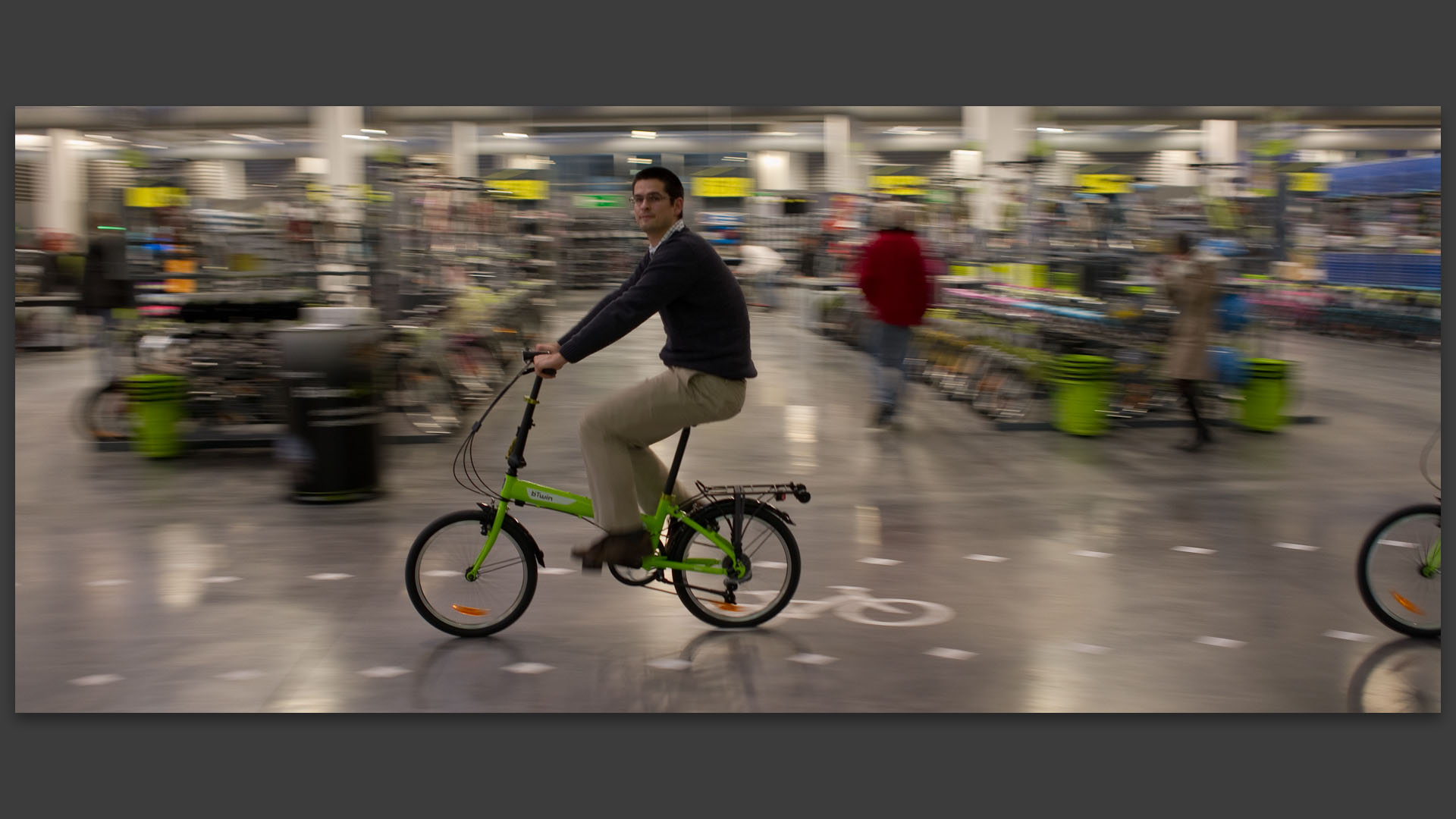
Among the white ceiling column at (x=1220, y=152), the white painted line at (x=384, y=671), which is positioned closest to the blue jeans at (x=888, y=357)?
the white ceiling column at (x=1220, y=152)

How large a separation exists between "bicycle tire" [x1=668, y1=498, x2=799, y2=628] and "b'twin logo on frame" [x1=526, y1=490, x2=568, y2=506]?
46 cm

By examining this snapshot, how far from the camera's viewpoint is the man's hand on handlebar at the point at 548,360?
458 centimetres

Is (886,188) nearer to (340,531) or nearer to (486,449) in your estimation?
(486,449)

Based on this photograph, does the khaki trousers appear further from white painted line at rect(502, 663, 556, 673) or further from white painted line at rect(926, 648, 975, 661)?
white painted line at rect(926, 648, 975, 661)

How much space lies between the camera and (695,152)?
42.5 feet

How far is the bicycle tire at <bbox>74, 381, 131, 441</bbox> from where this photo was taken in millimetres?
9680

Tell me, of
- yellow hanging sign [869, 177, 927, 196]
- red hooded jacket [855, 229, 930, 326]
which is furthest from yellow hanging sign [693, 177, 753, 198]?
red hooded jacket [855, 229, 930, 326]

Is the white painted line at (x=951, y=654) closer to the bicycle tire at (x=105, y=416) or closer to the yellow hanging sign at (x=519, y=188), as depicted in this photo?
the bicycle tire at (x=105, y=416)

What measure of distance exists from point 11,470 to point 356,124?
188 inches

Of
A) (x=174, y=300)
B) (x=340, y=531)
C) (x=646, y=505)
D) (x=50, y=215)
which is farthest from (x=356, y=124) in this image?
(x=50, y=215)

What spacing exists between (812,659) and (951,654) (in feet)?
1.75

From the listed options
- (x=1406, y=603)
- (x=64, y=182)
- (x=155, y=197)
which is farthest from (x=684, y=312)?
(x=64, y=182)

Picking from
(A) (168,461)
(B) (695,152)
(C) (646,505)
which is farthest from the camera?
(B) (695,152)

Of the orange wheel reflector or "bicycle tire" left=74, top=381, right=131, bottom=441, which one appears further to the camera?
"bicycle tire" left=74, top=381, right=131, bottom=441
